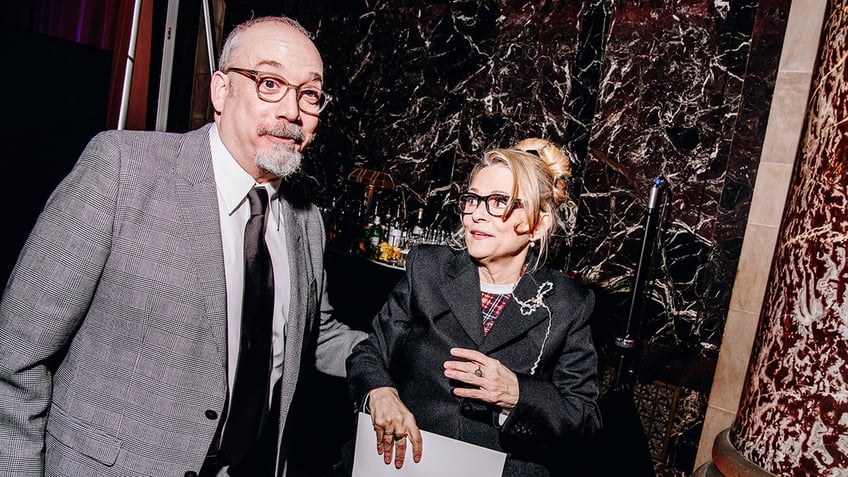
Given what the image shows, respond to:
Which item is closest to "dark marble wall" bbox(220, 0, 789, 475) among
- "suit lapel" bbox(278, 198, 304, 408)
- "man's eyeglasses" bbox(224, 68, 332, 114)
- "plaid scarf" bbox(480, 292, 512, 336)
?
"plaid scarf" bbox(480, 292, 512, 336)

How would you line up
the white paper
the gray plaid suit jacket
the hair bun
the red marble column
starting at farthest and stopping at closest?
the hair bun < the white paper < the gray plaid suit jacket < the red marble column

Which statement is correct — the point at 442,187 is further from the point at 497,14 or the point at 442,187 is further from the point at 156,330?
the point at 156,330

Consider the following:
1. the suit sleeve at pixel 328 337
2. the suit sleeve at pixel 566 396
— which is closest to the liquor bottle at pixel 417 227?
the suit sleeve at pixel 328 337

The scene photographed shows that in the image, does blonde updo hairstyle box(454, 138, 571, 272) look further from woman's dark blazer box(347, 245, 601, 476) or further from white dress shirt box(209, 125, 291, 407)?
white dress shirt box(209, 125, 291, 407)

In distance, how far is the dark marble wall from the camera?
337 centimetres

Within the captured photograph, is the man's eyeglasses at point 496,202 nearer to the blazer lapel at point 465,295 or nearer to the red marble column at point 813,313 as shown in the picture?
the blazer lapel at point 465,295

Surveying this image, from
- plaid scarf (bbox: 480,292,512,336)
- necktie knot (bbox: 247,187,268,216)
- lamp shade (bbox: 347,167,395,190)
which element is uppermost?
lamp shade (bbox: 347,167,395,190)

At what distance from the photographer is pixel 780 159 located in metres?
3.16

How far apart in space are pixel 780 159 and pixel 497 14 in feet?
8.25

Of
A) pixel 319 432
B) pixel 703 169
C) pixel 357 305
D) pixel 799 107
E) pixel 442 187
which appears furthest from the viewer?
pixel 442 187

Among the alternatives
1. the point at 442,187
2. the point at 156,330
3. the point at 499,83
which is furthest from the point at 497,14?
→ the point at 156,330

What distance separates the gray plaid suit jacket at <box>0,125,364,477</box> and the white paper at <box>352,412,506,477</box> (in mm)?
429

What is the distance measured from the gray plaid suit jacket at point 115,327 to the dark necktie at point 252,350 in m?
0.09

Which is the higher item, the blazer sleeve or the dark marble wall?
the dark marble wall
